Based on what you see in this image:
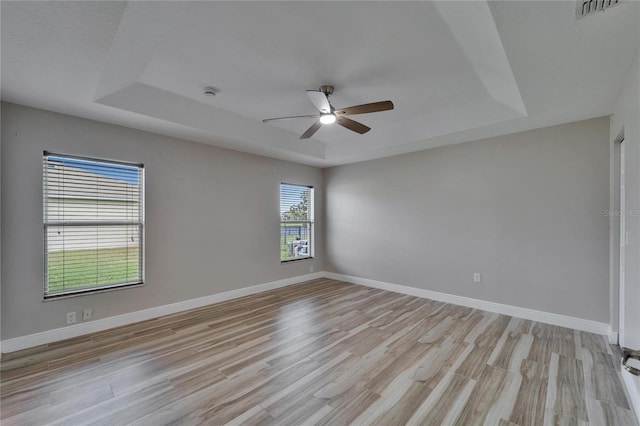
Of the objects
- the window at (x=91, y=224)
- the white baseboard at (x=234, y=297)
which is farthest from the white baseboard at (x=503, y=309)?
the window at (x=91, y=224)

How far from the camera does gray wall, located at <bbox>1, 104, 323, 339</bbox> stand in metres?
2.87

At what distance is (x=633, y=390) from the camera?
1.99 m

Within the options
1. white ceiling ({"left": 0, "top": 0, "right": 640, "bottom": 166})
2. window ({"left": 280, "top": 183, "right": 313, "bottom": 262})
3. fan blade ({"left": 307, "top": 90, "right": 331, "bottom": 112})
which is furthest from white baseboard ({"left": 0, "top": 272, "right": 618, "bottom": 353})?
fan blade ({"left": 307, "top": 90, "right": 331, "bottom": 112})

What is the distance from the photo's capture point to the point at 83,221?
10.8 ft

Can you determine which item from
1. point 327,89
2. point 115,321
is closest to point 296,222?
point 327,89

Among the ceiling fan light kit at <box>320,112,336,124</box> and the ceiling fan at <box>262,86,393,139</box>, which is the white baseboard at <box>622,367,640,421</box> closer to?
the ceiling fan at <box>262,86,393,139</box>

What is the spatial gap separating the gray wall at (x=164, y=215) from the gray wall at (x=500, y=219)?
1810 mm

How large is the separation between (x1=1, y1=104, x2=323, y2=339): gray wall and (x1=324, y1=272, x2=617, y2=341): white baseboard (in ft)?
5.93

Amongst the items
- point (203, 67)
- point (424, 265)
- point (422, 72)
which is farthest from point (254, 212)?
point (422, 72)

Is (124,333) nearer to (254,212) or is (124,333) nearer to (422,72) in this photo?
(254,212)

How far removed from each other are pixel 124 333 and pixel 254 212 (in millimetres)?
2522

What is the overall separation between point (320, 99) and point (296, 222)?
11.1 ft

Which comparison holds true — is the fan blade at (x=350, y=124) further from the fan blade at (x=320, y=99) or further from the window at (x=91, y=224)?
the window at (x=91, y=224)

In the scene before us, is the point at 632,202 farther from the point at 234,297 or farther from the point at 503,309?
the point at 234,297
